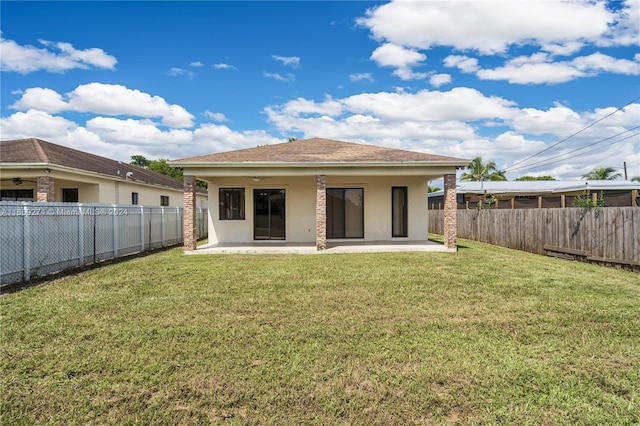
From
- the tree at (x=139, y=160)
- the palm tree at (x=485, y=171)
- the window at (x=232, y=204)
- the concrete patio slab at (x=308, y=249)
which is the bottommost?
the concrete patio slab at (x=308, y=249)

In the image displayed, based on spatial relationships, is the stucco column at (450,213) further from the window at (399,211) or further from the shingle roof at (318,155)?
the window at (399,211)

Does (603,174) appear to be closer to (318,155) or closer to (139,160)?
(318,155)

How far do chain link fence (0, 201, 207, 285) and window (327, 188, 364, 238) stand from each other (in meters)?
7.24

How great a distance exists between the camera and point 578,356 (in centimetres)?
405

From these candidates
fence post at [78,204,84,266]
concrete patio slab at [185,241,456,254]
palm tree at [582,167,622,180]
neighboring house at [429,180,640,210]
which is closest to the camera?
fence post at [78,204,84,266]

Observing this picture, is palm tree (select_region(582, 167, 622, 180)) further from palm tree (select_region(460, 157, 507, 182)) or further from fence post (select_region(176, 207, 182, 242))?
fence post (select_region(176, 207, 182, 242))

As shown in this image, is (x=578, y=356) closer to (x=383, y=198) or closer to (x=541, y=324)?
(x=541, y=324)

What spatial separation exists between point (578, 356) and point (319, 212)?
9.85m

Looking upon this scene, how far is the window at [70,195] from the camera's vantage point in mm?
18156

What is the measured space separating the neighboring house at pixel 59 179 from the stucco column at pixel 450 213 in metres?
14.9

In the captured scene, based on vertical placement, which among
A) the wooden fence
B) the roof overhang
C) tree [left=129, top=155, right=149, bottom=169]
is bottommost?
A: the wooden fence

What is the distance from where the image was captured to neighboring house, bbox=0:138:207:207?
564 inches

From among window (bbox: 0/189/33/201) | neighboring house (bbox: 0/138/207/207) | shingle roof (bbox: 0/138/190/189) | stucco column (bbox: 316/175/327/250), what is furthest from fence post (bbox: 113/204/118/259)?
window (bbox: 0/189/33/201)

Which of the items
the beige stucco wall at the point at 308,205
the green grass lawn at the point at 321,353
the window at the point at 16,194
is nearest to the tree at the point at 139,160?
the window at the point at 16,194
